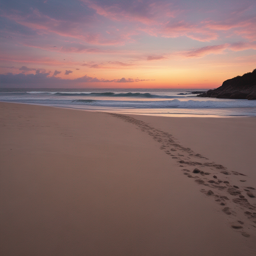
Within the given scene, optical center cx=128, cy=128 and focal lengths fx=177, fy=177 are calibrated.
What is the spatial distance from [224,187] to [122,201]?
151 cm

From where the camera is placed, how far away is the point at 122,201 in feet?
6.82

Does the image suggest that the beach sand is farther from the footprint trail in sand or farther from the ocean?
the ocean

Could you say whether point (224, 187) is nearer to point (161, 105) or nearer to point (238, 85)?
point (161, 105)

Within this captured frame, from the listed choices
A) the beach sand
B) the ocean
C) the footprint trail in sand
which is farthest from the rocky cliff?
the beach sand

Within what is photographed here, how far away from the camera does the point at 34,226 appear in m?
1.64

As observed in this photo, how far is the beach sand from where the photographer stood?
5.05 feet

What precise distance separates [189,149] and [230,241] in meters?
2.68

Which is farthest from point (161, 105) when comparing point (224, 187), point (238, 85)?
point (238, 85)

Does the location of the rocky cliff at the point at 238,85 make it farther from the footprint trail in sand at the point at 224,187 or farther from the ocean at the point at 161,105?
the footprint trail in sand at the point at 224,187

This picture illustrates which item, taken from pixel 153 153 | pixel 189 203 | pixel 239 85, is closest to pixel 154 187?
pixel 189 203

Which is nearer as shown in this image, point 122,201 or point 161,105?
point 122,201

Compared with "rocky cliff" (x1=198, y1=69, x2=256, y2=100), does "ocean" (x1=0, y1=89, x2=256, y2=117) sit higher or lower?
lower

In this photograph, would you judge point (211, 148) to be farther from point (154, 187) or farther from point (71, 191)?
point (71, 191)

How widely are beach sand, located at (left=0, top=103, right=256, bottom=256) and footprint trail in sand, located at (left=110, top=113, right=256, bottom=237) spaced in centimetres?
1
